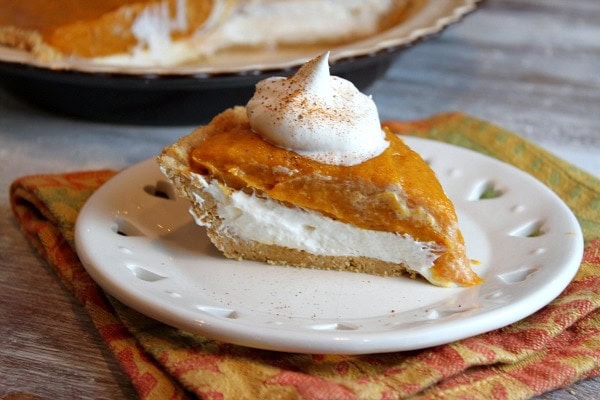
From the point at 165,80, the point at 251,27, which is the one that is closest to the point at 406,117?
the point at 251,27

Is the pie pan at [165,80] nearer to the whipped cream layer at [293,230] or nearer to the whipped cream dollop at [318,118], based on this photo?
the whipped cream dollop at [318,118]

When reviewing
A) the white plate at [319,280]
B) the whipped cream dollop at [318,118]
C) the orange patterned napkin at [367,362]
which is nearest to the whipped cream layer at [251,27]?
the white plate at [319,280]

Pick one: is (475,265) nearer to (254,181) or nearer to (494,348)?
(494,348)

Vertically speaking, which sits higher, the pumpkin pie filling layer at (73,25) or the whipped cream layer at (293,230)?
the pumpkin pie filling layer at (73,25)

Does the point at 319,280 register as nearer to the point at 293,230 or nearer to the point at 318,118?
the point at 293,230

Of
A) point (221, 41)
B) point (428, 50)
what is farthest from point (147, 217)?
point (428, 50)

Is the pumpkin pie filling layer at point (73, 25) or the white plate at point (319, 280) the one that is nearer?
the white plate at point (319, 280)

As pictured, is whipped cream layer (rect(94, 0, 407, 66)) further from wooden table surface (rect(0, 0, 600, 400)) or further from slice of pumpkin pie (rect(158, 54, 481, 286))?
slice of pumpkin pie (rect(158, 54, 481, 286))
